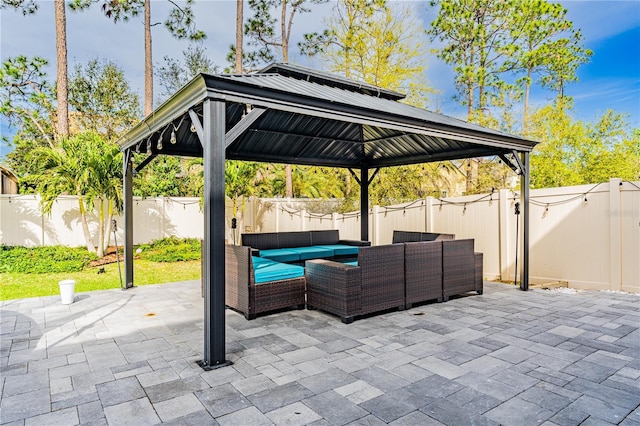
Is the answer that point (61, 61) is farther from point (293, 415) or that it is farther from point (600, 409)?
point (600, 409)

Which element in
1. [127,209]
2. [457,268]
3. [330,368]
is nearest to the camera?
[330,368]

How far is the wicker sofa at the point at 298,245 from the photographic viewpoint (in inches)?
258

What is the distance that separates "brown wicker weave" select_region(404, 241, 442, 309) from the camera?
488cm

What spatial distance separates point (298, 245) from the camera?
755 centimetres

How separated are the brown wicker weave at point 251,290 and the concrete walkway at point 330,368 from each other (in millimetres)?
177

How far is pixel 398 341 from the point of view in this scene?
12.2ft

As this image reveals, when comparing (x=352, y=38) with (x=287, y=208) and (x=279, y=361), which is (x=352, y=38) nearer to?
(x=287, y=208)

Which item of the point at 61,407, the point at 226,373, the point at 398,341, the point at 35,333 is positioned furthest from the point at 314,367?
the point at 35,333

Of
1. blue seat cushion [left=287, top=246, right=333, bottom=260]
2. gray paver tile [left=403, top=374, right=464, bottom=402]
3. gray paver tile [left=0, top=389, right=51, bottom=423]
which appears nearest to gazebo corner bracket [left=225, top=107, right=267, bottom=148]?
gray paver tile [left=0, top=389, right=51, bottom=423]

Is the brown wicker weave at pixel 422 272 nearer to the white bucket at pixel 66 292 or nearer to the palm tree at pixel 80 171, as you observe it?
the white bucket at pixel 66 292

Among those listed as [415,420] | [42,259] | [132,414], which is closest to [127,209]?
[42,259]

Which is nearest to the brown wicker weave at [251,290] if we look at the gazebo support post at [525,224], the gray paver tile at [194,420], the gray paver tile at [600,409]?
the gray paver tile at [194,420]

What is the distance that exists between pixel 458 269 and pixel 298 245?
3212mm

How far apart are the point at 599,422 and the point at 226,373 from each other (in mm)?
2527
